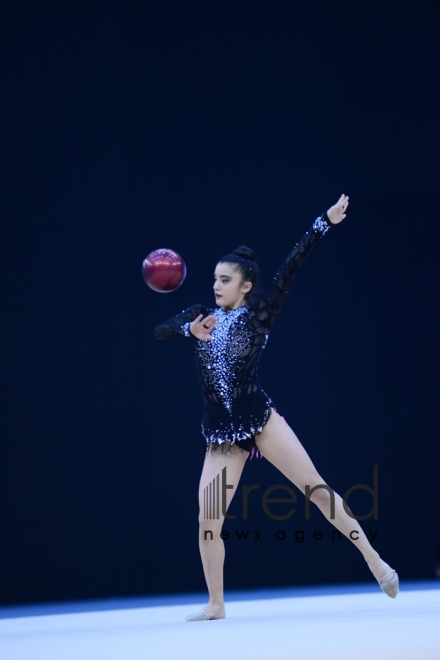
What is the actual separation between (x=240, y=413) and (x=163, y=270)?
62 centimetres

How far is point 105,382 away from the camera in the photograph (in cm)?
457

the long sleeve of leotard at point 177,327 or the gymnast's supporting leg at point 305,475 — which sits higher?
the long sleeve of leotard at point 177,327

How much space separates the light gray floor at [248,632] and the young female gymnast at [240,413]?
9.0 inches

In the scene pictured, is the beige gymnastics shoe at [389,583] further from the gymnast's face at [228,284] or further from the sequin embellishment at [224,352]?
the gymnast's face at [228,284]

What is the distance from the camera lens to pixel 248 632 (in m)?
2.79

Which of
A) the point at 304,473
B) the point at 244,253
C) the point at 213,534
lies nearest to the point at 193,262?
the point at 244,253

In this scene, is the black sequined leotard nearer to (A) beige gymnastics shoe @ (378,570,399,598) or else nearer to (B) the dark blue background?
(A) beige gymnastics shoe @ (378,570,399,598)

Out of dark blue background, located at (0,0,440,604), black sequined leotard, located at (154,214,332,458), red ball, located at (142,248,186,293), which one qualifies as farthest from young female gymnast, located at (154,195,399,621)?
dark blue background, located at (0,0,440,604)

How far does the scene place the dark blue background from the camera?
4516 millimetres

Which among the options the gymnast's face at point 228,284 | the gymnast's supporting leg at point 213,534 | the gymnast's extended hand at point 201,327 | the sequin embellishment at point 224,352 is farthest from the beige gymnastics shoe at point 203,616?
the gymnast's face at point 228,284

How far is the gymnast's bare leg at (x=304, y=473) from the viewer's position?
133 inches

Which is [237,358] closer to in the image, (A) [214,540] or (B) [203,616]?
(A) [214,540]

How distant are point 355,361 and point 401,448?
542 millimetres

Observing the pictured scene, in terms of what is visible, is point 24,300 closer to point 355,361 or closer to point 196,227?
point 196,227
